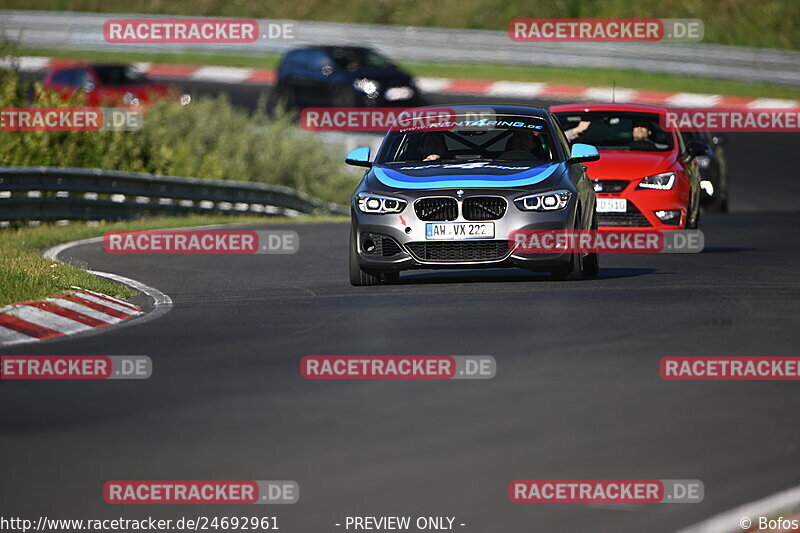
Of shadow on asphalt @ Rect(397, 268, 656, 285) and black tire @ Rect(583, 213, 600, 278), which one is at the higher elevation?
black tire @ Rect(583, 213, 600, 278)

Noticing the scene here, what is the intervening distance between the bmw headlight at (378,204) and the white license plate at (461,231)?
1.15 feet

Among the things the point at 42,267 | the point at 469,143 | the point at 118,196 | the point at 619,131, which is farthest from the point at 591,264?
the point at 118,196

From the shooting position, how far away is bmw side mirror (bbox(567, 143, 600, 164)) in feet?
45.9

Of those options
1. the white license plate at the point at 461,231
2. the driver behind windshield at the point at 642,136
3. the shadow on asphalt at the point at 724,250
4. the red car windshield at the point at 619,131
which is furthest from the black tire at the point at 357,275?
the driver behind windshield at the point at 642,136

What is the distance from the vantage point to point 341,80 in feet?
124

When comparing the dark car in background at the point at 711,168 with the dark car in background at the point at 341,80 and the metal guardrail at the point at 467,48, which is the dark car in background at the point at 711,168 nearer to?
the dark car in background at the point at 341,80

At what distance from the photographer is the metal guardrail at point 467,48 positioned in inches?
1582

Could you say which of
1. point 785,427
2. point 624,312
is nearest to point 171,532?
point 785,427

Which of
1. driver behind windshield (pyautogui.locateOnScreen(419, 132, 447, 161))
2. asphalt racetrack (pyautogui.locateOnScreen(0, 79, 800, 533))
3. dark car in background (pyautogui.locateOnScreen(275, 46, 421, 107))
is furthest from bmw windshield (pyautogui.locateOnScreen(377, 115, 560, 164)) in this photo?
dark car in background (pyautogui.locateOnScreen(275, 46, 421, 107))

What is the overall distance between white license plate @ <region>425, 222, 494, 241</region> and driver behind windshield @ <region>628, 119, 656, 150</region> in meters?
5.96

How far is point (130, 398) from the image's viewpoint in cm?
862

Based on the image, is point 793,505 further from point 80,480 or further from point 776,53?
point 776,53

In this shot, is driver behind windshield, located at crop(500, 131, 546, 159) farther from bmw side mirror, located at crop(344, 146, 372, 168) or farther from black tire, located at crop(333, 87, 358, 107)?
black tire, located at crop(333, 87, 358, 107)

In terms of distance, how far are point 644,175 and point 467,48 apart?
27.1m
